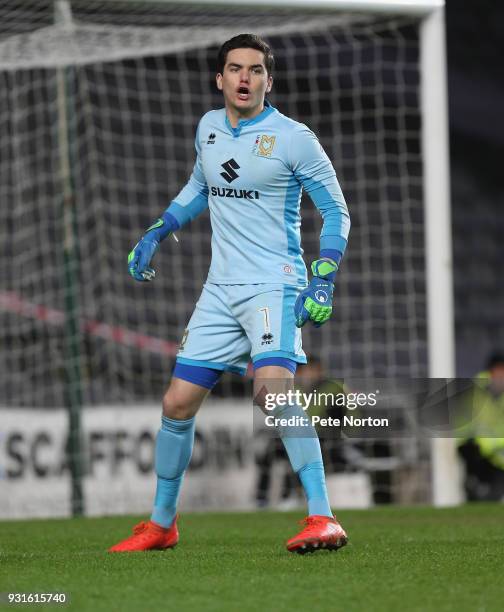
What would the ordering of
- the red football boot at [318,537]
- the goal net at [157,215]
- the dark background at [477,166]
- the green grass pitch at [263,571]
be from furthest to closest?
the dark background at [477,166] → the goal net at [157,215] → the red football boot at [318,537] → the green grass pitch at [263,571]

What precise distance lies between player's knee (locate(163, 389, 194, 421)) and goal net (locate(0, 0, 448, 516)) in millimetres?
4193

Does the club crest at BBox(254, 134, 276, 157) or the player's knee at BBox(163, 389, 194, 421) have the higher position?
the club crest at BBox(254, 134, 276, 157)

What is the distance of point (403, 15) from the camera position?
25.3 feet

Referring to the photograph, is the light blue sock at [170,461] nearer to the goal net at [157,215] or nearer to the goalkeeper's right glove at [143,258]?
the goalkeeper's right glove at [143,258]

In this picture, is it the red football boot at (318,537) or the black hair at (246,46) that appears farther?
the black hair at (246,46)

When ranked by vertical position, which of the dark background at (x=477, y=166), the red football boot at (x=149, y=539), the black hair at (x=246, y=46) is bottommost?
the red football boot at (x=149, y=539)

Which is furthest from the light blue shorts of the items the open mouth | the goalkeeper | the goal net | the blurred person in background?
the blurred person in background

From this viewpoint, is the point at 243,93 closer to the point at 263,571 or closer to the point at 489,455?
the point at 263,571

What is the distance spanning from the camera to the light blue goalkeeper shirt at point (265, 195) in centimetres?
424

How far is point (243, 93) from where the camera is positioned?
427cm

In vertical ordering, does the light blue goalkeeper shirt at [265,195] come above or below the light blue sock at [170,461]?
above

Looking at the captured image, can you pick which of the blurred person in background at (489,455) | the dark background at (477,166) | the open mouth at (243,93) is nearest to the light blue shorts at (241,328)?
the open mouth at (243,93)

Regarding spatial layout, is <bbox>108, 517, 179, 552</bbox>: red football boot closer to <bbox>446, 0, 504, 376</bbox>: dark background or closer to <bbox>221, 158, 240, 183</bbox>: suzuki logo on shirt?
<bbox>221, 158, 240, 183</bbox>: suzuki logo on shirt

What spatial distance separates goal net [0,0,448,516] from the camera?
9.74 metres
